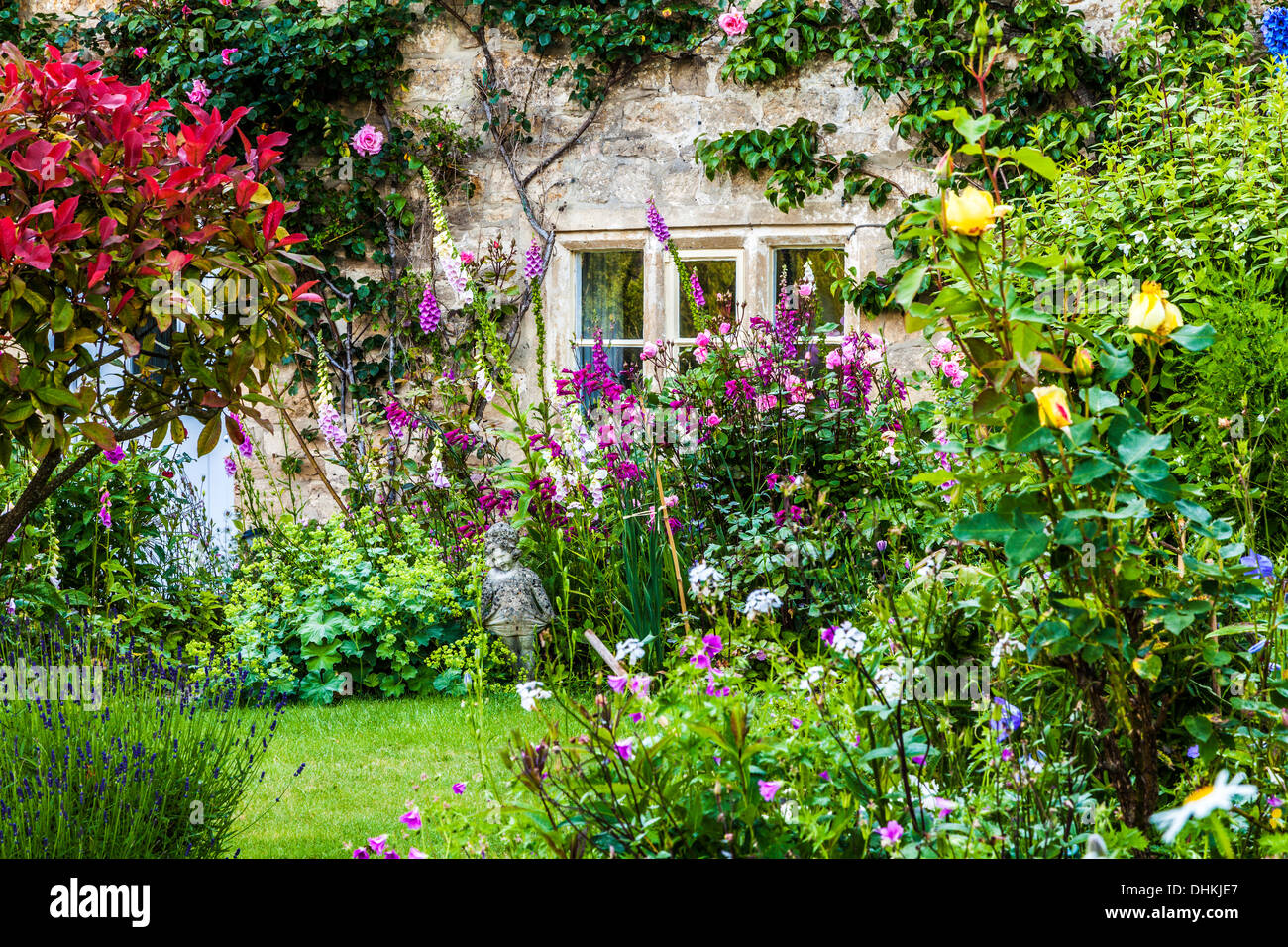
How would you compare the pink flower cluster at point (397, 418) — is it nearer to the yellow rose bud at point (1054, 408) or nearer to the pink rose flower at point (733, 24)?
the pink rose flower at point (733, 24)

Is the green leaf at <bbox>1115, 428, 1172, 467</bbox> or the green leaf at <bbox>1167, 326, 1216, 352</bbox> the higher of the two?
the green leaf at <bbox>1167, 326, 1216, 352</bbox>

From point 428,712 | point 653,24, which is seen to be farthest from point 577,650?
point 653,24

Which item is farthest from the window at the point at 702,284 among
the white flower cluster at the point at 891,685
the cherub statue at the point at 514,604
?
the white flower cluster at the point at 891,685

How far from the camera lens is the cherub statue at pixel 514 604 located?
3.68 meters

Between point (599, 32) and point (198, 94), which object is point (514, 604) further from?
point (198, 94)

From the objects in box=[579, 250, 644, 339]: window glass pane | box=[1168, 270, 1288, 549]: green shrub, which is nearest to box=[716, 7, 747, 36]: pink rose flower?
box=[579, 250, 644, 339]: window glass pane

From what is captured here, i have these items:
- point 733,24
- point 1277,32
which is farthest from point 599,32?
point 1277,32

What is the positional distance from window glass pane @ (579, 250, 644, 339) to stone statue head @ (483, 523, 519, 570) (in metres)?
2.09

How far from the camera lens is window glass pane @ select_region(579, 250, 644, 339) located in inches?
226

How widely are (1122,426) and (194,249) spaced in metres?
2.02

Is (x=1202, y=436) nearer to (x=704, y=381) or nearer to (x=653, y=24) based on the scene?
(x=704, y=381)

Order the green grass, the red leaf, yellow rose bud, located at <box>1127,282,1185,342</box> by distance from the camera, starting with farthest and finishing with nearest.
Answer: the green grass
the red leaf
yellow rose bud, located at <box>1127,282,1185,342</box>

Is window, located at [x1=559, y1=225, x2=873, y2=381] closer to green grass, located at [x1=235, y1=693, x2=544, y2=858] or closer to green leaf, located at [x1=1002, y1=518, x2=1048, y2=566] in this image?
green grass, located at [x1=235, y1=693, x2=544, y2=858]

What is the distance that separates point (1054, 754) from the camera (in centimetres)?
180
